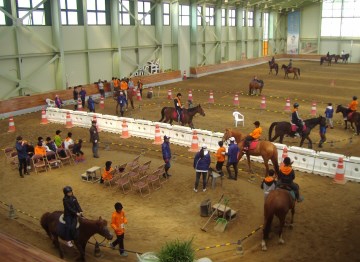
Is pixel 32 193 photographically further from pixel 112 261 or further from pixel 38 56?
pixel 38 56

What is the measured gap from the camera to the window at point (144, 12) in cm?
3284

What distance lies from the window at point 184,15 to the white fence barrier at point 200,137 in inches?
826

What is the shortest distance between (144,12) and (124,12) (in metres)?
2.46

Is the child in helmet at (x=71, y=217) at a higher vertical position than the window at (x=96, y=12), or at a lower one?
lower

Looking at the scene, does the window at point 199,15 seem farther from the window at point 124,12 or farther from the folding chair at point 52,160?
the folding chair at point 52,160

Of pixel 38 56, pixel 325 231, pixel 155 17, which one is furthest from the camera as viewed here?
pixel 155 17

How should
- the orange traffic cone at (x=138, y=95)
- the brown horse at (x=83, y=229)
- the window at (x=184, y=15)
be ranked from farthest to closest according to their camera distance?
the window at (x=184, y=15), the orange traffic cone at (x=138, y=95), the brown horse at (x=83, y=229)

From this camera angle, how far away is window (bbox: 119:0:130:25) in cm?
3070

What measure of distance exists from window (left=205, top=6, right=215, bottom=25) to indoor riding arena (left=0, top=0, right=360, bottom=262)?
0.23 metres

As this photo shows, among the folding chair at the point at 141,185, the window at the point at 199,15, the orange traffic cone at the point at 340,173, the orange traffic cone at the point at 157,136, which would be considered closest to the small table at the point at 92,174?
the folding chair at the point at 141,185

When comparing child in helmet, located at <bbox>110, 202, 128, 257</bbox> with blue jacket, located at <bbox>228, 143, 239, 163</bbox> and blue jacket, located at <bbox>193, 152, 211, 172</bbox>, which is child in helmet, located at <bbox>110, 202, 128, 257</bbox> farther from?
blue jacket, located at <bbox>228, 143, 239, 163</bbox>

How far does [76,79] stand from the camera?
2805cm

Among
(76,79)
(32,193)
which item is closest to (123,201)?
(32,193)

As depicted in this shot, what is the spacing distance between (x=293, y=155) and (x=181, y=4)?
27738mm
